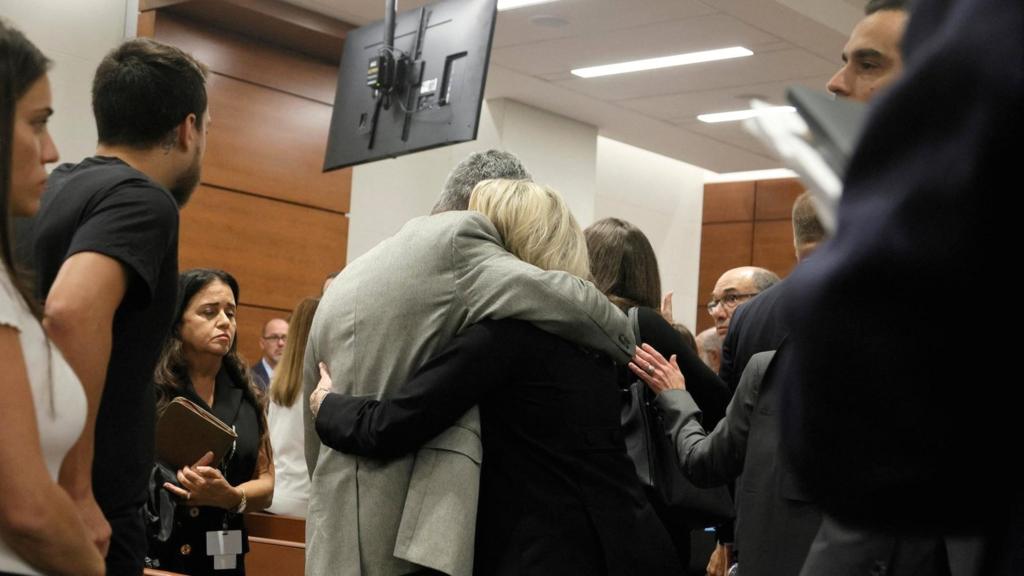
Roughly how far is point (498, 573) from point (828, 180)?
6.26 feet

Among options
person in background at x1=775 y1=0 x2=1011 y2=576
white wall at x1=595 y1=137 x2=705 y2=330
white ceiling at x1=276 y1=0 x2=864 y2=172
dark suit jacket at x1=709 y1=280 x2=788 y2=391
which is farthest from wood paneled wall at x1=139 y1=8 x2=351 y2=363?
person in background at x1=775 y1=0 x2=1011 y2=576

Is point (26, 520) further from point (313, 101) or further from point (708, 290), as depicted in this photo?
point (708, 290)

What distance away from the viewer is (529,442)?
2443 millimetres

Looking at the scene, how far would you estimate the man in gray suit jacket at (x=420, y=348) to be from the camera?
2396 mm

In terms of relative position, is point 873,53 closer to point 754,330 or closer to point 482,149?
point 754,330

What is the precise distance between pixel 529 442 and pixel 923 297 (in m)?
1.94

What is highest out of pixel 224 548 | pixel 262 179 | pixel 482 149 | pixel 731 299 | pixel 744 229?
pixel 482 149

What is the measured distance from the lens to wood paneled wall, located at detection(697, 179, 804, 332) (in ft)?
38.6

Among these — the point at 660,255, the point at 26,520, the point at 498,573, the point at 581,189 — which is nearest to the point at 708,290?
the point at 660,255

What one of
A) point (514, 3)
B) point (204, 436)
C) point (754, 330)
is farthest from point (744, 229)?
point (204, 436)

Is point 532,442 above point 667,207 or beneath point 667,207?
beneath

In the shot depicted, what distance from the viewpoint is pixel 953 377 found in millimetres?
546

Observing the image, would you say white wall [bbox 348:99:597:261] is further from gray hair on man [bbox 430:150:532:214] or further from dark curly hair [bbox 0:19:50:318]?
dark curly hair [bbox 0:19:50:318]

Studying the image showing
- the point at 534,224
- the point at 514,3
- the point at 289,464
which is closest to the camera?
the point at 534,224
